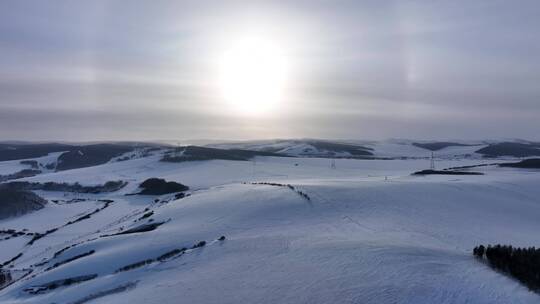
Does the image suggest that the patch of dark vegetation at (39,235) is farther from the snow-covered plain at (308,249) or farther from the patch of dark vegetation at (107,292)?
the patch of dark vegetation at (107,292)

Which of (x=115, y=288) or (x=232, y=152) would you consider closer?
(x=115, y=288)

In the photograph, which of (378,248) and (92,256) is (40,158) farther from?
(378,248)

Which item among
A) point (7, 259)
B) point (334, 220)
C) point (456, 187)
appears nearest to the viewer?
point (334, 220)

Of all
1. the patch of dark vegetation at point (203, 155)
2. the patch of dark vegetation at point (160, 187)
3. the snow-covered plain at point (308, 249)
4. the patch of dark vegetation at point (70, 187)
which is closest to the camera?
the snow-covered plain at point (308, 249)

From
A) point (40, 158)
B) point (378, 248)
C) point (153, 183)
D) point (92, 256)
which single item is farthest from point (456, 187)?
point (40, 158)

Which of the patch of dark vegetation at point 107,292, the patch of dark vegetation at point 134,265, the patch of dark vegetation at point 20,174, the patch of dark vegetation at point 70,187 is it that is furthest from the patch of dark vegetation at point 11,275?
the patch of dark vegetation at point 20,174

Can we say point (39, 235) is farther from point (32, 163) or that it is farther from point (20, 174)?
point (32, 163)
